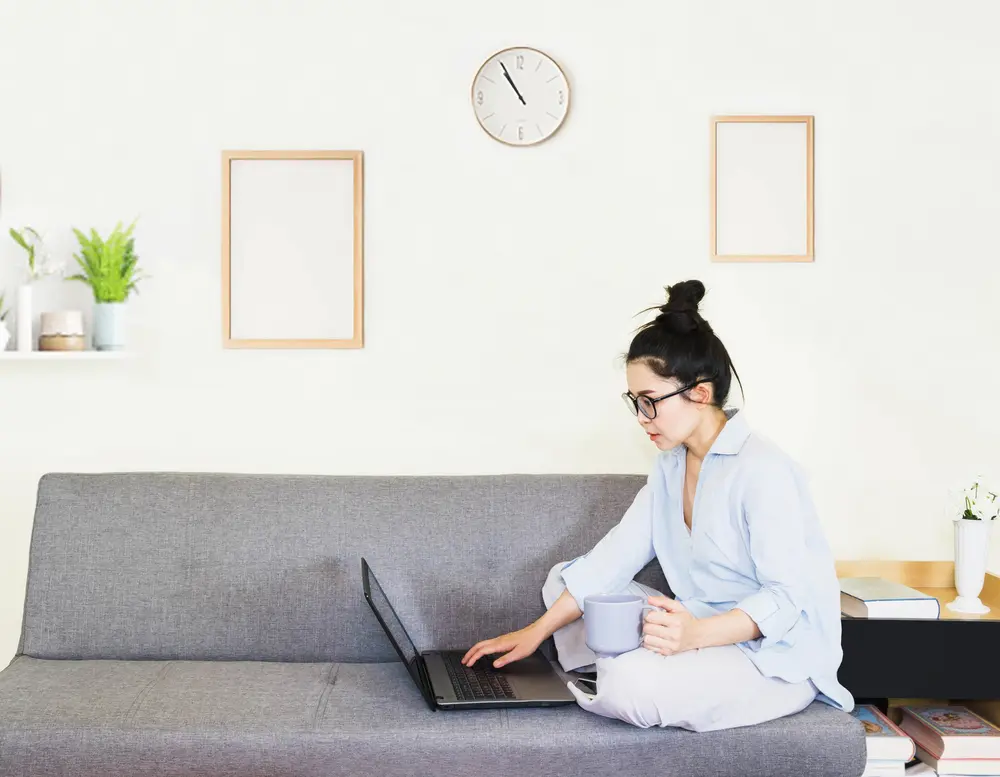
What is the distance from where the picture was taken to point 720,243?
104 inches

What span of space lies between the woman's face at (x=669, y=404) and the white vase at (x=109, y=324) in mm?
1351

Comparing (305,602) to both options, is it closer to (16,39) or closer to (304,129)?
(304,129)

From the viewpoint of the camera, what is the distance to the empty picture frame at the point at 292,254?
2.60 m

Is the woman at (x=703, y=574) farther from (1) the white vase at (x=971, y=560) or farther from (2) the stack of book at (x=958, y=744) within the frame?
(1) the white vase at (x=971, y=560)

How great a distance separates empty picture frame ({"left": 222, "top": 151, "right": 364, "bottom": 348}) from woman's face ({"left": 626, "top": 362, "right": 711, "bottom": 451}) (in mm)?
899

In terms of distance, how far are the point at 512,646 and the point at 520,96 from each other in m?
1.42

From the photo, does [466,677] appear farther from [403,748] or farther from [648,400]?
[648,400]

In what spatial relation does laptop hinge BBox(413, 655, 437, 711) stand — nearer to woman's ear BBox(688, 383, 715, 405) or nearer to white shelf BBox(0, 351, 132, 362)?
woman's ear BBox(688, 383, 715, 405)

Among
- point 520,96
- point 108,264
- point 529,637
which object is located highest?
point 520,96

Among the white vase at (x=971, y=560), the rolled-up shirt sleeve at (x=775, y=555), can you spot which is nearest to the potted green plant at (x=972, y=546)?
the white vase at (x=971, y=560)

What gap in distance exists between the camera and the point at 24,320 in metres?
2.51

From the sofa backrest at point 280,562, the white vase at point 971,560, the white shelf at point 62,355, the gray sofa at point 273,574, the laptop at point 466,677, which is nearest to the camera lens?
the laptop at point 466,677

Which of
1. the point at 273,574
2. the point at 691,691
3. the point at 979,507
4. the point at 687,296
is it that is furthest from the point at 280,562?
the point at 979,507

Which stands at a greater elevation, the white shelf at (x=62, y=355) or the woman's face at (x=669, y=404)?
the white shelf at (x=62, y=355)
